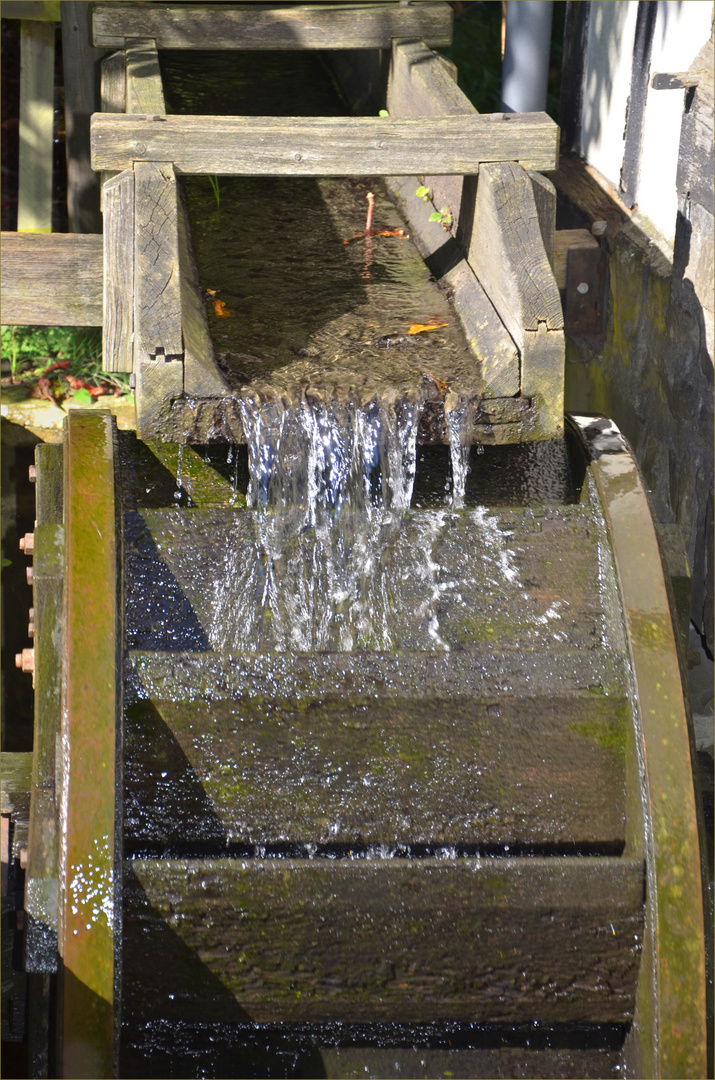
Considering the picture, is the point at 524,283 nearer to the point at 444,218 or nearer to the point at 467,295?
the point at 467,295

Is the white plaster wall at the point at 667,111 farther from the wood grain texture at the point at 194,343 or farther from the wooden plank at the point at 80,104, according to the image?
the wooden plank at the point at 80,104

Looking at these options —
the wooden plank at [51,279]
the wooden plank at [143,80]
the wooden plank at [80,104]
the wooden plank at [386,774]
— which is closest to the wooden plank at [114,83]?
the wooden plank at [143,80]

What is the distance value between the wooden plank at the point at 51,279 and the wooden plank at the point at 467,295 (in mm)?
1082

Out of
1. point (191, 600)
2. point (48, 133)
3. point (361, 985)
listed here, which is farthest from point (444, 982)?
point (48, 133)

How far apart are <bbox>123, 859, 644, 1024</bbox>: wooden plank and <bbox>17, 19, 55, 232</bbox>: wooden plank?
307cm

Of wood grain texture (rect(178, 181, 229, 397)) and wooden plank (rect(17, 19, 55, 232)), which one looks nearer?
wood grain texture (rect(178, 181, 229, 397))

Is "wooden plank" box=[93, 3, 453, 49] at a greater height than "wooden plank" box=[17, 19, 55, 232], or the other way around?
"wooden plank" box=[93, 3, 453, 49]

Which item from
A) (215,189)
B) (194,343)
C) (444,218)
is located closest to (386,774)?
(194,343)

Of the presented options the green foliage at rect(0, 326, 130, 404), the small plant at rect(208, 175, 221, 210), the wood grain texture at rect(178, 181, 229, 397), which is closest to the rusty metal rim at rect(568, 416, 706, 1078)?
the wood grain texture at rect(178, 181, 229, 397)

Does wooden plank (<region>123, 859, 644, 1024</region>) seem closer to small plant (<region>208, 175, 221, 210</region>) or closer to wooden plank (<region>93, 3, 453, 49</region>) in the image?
small plant (<region>208, 175, 221, 210</region>)

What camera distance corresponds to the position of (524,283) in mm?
2727

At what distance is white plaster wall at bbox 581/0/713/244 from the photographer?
348 cm

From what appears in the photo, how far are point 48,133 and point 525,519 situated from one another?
274 cm

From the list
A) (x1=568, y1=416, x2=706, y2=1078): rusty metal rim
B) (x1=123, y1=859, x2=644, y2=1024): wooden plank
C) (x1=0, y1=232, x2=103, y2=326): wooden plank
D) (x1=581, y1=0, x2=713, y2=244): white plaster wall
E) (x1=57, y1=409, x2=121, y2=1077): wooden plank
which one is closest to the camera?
(x1=57, y1=409, x2=121, y2=1077): wooden plank
